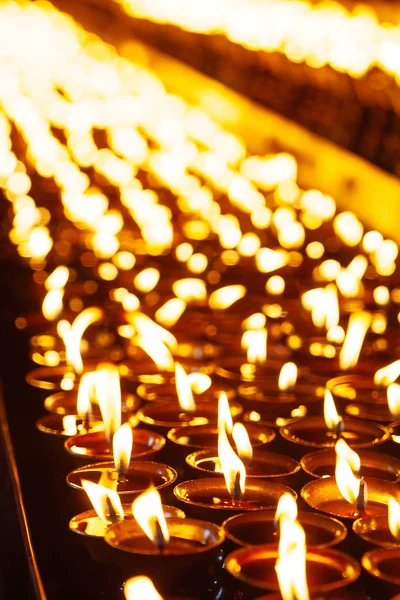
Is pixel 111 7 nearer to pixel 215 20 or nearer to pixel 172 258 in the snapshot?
pixel 215 20

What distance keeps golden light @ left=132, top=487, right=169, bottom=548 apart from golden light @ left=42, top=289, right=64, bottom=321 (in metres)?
0.83

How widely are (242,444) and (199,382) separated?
0.35m

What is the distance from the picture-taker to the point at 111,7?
1056 cm

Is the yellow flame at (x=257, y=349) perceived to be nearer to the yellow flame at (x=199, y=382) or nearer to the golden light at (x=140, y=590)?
the yellow flame at (x=199, y=382)

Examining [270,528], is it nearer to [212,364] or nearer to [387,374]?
[387,374]

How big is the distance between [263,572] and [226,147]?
11.0 feet

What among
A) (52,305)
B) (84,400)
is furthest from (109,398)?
(52,305)

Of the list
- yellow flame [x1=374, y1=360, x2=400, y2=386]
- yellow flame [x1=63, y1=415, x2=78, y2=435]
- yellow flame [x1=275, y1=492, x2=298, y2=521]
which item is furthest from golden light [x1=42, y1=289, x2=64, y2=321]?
yellow flame [x1=275, y1=492, x2=298, y2=521]

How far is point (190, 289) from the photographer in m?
2.09

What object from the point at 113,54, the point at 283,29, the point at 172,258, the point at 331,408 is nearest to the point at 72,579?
the point at 331,408

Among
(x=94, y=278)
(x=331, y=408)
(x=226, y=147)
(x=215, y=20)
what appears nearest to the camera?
(x=331, y=408)

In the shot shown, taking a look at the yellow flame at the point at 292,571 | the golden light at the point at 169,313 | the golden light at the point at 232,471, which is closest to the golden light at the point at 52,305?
the golden light at the point at 169,313

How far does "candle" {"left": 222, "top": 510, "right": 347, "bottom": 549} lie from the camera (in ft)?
3.28

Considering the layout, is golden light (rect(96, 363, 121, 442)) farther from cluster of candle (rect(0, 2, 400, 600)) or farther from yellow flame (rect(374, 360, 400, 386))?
yellow flame (rect(374, 360, 400, 386))
